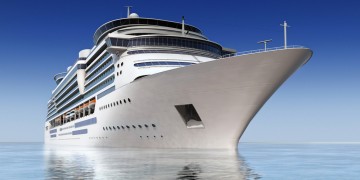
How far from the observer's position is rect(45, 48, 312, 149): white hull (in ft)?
77.4

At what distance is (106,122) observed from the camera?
35.5 metres

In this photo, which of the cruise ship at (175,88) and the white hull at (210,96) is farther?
the cruise ship at (175,88)

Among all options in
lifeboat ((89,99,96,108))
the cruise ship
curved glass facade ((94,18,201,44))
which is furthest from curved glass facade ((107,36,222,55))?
lifeboat ((89,99,96,108))

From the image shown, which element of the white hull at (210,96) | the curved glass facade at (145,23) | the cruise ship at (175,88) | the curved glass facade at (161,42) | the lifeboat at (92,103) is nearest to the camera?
the white hull at (210,96)

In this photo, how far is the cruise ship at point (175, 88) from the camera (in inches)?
941

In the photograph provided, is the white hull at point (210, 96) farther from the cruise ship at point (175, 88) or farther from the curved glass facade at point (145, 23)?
the curved glass facade at point (145, 23)

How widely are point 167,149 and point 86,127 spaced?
20.3 m

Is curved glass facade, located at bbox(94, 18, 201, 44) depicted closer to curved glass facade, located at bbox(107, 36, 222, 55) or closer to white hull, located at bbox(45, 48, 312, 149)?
curved glass facade, located at bbox(107, 36, 222, 55)

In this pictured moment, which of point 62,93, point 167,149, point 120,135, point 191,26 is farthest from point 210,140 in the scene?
point 62,93

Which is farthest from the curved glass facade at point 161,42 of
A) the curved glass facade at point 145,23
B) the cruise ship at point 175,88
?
the curved glass facade at point 145,23

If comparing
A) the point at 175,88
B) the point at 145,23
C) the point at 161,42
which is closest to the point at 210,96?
the point at 175,88

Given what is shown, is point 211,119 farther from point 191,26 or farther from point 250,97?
point 191,26

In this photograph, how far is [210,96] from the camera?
24.8 metres

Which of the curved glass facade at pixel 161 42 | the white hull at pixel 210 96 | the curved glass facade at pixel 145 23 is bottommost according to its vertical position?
the white hull at pixel 210 96
